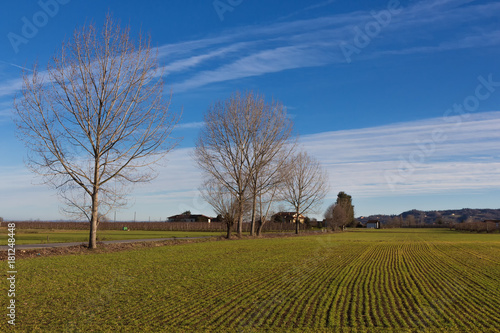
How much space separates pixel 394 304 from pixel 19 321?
8.96 metres

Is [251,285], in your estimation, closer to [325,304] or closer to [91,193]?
[325,304]

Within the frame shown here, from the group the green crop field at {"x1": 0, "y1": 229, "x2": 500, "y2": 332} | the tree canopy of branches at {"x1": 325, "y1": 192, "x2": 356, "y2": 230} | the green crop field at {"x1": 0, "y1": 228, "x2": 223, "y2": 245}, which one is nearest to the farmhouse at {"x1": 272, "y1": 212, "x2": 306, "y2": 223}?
the tree canopy of branches at {"x1": 325, "y1": 192, "x2": 356, "y2": 230}

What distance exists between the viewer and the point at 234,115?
145ft

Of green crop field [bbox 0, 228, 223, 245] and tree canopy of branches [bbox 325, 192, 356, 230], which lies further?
tree canopy of branches [bbox 325, 192, 356, 230]

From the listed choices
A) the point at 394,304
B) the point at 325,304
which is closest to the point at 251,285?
the point at 325,304

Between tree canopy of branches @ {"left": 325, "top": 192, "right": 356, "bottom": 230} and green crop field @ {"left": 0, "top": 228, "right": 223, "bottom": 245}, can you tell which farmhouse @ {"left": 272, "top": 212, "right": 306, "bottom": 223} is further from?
green crop field @ {"left": 0, "top": 228, "right": 223, "bottom": 245}

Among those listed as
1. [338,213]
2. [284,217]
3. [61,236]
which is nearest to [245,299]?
[61,236]

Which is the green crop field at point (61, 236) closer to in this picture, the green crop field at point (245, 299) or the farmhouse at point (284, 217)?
the green crop field at point (245, 299)

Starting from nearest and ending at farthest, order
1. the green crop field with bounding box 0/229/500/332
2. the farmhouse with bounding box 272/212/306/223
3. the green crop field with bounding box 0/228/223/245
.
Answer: the green crop field with bounding box 0/229/500/332
the green crop field with bounding box 0/228/223/245
the farmhouse with bounding box 272/212/306/223

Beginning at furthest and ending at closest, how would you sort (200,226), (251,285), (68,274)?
(200,226)
(68,274)
(251,285)

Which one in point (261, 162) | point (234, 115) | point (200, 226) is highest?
point (234, 115)

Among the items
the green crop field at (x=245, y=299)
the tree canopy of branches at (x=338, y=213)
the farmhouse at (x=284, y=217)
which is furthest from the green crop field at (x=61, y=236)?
the farmhouse at (x=284, y=217)

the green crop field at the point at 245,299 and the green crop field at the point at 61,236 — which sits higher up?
the green crop field at the point at 245,299

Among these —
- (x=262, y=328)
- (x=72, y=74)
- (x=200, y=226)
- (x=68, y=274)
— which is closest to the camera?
(x=262, y=328)
